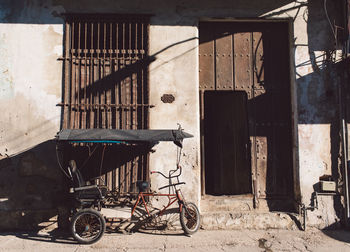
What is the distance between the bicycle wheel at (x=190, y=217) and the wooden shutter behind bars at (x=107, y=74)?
1.17 metres

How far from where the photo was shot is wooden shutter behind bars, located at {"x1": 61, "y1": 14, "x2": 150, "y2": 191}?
6.34 metres

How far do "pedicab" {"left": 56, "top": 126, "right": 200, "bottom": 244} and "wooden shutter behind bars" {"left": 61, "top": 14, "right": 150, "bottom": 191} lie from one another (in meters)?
0.58

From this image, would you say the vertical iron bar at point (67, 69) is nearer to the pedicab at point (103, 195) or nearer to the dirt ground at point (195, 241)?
the pedicab at point (103, 195)

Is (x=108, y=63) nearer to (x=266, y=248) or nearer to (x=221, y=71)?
(x=221, y=71)

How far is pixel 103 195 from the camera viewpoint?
18.4 ft

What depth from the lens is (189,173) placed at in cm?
627

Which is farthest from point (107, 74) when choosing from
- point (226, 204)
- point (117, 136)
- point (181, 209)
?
point (226, 204)

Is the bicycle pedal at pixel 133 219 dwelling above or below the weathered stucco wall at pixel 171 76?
below

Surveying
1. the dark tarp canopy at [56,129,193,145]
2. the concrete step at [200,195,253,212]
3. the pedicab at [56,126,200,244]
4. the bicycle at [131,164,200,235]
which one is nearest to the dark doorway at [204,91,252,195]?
the concrete step at [200,195,253,212]

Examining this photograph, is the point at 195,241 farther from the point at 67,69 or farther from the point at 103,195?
the point at 67,69

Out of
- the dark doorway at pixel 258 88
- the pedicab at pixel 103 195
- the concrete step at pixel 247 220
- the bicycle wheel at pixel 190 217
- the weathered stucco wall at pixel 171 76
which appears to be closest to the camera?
the pedicab at pixel 103 195

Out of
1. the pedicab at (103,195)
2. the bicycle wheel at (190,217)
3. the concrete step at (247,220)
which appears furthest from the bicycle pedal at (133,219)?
the concrete step at (247,220)

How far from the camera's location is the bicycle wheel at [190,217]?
224 inches

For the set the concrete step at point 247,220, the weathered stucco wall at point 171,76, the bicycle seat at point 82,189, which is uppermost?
the weathered stucco wall at point 171,76
